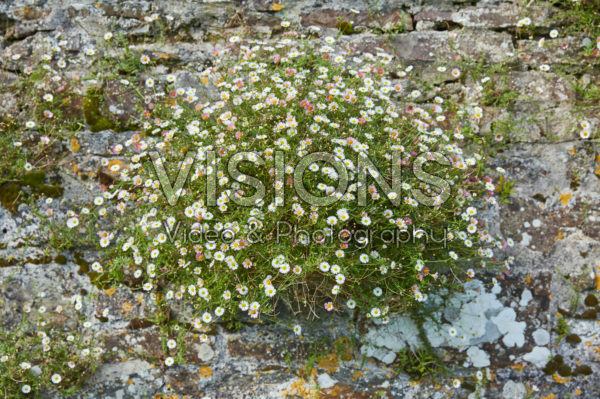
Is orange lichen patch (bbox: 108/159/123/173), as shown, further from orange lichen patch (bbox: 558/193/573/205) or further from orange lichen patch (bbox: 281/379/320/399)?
orange lichen patch (bbox: 558/193/573/205)

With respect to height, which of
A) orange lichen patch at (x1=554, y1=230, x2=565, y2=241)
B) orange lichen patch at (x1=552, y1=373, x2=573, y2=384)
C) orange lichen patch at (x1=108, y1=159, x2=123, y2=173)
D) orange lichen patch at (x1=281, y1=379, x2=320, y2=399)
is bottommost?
orange lichen patch at (x1=281, y1=379, x2=320, y2=399)

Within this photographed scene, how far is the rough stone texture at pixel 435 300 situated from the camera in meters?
2.86

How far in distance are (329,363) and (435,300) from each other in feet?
2.45

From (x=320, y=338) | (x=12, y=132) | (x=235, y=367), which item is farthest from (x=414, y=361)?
(x=12, y=132)

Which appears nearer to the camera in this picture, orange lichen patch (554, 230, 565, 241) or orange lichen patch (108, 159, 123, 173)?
orange lichen patch (554, 230, 565, 241)

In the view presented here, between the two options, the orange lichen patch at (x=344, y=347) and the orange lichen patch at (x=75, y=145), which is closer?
the orange lichen patch at (x=344, y=347)

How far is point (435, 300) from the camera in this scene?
9.61ft

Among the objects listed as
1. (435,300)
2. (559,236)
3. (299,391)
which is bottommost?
(299,391)

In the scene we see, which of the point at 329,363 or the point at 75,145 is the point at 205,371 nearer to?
the point at 329,363

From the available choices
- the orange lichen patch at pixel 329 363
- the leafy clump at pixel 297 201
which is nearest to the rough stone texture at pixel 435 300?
the orange lichen patch at pixel 329 363

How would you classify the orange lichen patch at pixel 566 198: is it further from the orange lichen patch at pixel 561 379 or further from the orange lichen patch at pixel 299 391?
the orange lichen patch at pixel 299 391

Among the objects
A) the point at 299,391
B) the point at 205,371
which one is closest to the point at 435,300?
the point at 299,391

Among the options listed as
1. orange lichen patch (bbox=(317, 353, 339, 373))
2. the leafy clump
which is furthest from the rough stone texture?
the leafy clump

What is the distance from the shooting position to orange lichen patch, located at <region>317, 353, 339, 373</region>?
286cm
